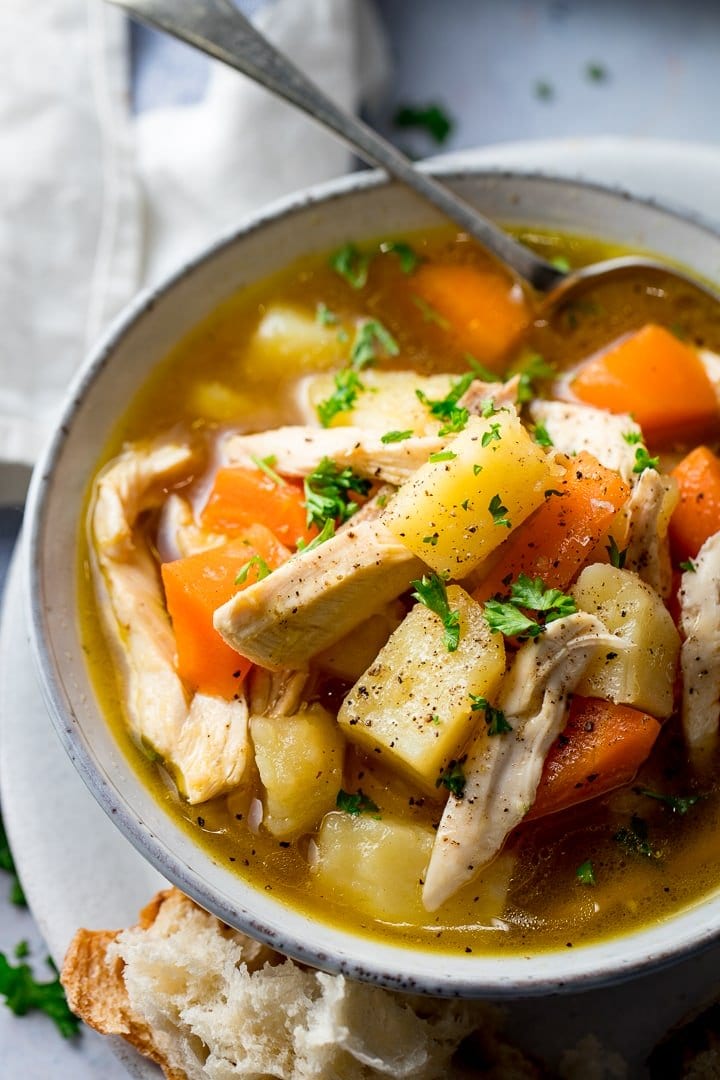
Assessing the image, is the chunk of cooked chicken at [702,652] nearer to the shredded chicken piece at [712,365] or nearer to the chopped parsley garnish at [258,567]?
the shredded chicken piece at [712,365]

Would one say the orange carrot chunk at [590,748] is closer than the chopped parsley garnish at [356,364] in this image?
Yes

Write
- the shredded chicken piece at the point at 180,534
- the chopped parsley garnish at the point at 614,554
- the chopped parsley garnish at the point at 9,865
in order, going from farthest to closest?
the chopped parsley garnish at the point at 9,865, the shredded chicken piece at the point at 180,534, the chopped parsley garnish at the point at 614,554

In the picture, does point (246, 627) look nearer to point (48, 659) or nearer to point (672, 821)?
point (48, 659)

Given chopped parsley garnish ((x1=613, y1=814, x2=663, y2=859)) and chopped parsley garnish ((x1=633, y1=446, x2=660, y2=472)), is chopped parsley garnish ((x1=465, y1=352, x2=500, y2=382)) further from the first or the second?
chopped parsley garnish ((x1=613, y1=814, x2=663, y2=859))

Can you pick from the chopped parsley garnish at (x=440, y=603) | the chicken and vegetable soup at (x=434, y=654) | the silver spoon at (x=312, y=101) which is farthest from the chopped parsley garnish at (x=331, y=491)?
the silver spoon at (x=312, y=101)

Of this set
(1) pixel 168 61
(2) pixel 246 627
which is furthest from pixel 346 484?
(1) pixel 168 61

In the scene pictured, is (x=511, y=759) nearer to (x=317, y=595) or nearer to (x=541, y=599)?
(x=541, y=599)
